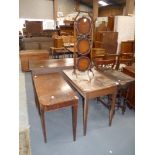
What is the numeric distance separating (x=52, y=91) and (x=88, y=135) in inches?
29.8

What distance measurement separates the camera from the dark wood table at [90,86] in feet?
6.79

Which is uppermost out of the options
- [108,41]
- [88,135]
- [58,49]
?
[108,41]

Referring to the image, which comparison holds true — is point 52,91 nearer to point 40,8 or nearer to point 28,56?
point 28,56

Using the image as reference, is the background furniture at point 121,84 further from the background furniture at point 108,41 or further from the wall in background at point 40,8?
the wall in background at point 40,8

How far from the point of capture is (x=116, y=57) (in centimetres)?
333

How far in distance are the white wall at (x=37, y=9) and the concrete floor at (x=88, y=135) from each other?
372 inches

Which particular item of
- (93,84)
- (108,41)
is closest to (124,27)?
(108,41)

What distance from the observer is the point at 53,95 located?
2020 mm

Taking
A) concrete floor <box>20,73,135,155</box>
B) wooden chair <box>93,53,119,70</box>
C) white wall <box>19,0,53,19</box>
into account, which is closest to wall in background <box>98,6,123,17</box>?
white wall <box>19,0,53,19</box>

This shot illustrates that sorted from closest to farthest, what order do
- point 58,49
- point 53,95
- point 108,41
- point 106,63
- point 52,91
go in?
1. point 53,95
2. point 52,91
3. point 106,63
4. point 108,41
5. point 58,49
